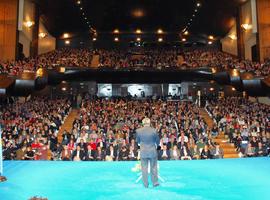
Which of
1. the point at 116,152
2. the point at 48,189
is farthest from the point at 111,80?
the point at 48,189

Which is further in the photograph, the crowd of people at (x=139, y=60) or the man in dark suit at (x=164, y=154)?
the crowd of people at (x=139, y=60)

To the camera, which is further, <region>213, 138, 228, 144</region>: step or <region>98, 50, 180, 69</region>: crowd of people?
<region>98, 50, 180, 69</region>: crowd of people

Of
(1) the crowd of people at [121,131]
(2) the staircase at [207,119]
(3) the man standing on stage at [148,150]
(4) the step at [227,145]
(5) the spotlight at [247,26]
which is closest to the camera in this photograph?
(3) the man standing on stage at [148,150]

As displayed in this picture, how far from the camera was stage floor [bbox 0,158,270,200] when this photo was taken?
17.0 ft

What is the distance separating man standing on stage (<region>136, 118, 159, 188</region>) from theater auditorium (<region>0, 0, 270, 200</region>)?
19mm

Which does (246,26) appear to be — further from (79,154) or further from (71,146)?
(79,154)

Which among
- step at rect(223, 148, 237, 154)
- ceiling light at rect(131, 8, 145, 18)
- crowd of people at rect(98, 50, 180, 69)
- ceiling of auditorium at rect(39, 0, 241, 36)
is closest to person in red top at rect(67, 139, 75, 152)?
step at rect(223, 148, 237, 154)

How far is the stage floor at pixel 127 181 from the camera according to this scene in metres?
5.19

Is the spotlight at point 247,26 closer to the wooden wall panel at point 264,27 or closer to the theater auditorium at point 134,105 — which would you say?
the theater auditorium at point 134,105

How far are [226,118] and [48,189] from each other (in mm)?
12368

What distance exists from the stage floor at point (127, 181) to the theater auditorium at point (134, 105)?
25mm

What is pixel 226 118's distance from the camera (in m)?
16.1

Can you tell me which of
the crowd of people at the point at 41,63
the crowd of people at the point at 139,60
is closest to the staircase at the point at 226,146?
the crowd of people at the point at 139,60

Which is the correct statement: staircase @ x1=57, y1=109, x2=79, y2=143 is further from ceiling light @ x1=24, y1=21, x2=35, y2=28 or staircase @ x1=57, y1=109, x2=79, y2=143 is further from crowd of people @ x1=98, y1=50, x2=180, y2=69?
ceiling light @ x1=24, y1=21, x2=35, y2=28
